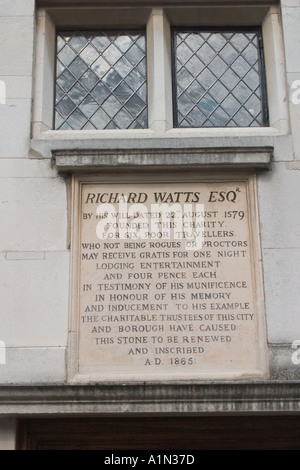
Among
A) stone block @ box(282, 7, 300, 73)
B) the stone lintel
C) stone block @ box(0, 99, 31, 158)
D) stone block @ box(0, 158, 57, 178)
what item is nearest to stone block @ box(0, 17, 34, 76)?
stone block @ box(0, 99, 31, 158)

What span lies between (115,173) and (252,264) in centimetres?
140

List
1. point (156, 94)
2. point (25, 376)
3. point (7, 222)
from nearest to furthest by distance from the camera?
point (25, 376) → point (7, 222) → point (156, 94)

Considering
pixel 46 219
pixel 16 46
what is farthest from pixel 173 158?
pixel 16 46

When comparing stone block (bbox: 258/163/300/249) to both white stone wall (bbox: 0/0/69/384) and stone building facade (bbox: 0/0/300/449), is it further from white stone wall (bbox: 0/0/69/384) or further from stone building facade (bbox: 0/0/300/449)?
white stone wall (bbox: 0/0/69/384)

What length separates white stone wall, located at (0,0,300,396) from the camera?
5.99m

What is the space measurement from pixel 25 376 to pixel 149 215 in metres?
1.66

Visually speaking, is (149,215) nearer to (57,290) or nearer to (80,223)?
(80,223)

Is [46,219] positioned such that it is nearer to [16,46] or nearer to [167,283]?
[167,283]

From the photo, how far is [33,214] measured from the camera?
20.8 feet

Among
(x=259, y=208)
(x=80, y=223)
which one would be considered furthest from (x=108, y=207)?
(x=259, y=208)

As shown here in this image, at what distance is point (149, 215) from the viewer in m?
6.40

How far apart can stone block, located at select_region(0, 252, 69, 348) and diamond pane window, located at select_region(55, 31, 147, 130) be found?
58.0 inches

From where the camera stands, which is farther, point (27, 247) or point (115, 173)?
point (115, 173)

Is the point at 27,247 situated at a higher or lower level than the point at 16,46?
lower
